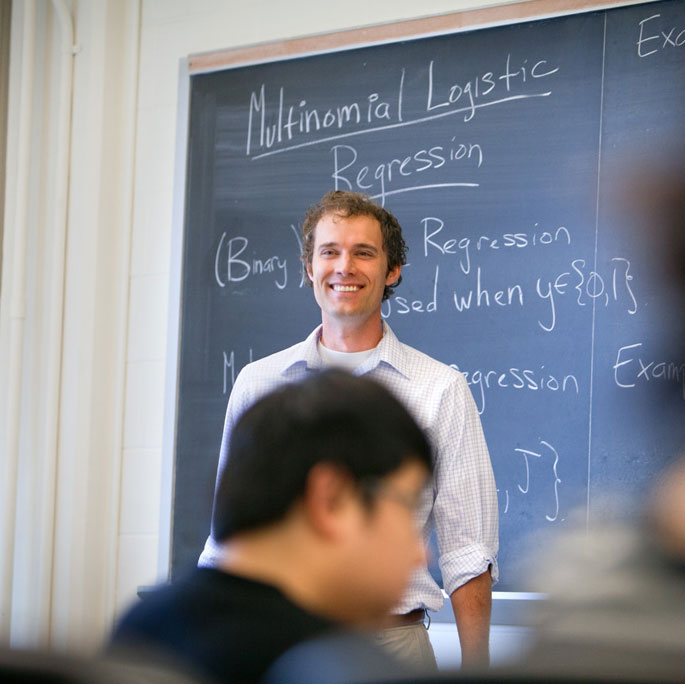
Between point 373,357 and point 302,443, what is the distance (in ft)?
4.30

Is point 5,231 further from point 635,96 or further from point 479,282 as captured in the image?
point 635,96

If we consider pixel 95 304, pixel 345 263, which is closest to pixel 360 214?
pixel 345 263

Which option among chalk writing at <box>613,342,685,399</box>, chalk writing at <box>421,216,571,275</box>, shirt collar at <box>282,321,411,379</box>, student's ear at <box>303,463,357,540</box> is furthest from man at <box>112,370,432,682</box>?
chalk writing at <box>421,216,571,275</box>

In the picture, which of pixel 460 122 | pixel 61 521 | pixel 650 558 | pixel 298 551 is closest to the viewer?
pixel 650 558

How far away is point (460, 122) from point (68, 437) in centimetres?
159

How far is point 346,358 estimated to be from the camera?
2.31 m

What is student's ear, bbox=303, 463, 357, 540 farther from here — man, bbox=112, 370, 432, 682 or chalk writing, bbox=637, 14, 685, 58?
chalk writing, bbox=637, 14, 685, 58

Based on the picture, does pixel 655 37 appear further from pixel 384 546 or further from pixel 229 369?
pixel 384 546

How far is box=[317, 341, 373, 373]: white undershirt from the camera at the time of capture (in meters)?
2.30

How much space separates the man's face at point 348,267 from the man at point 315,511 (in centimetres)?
124

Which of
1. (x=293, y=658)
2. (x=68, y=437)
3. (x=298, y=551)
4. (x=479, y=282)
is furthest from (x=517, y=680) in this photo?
(x=68, y=437)

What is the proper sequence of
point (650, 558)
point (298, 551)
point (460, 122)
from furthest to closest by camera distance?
point (460, 122) → point (298, 551) → point (650, 558)

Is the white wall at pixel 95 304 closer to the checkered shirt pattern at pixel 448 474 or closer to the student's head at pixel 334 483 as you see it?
the checkered shirt pattern at pixel 448 474

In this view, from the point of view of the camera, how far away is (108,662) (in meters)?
0.47
